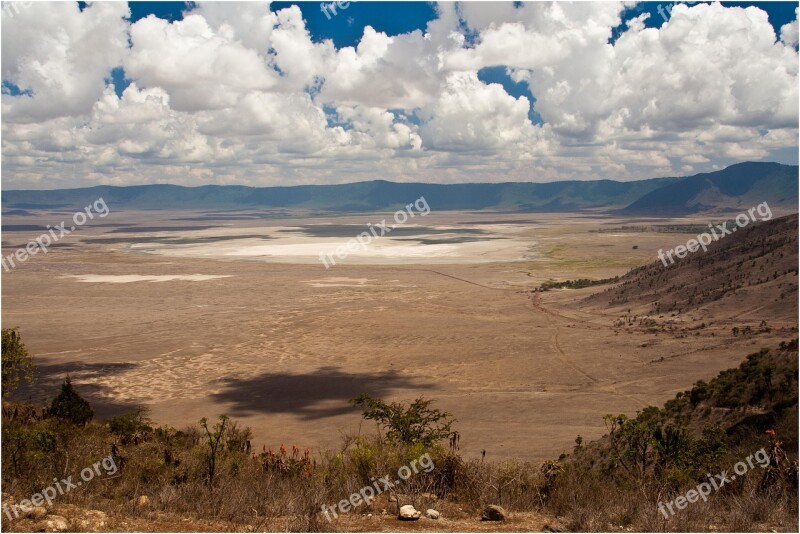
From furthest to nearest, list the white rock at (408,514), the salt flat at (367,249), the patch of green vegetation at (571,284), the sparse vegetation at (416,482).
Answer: the salt flat at (367,249) → the patch of green vegetation at (571,284) → the white rock at (408,514) → the sparse vegetation at (416,482)

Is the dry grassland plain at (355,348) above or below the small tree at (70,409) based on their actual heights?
below

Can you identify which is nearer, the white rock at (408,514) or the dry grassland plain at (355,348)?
the white rock at (408,514)

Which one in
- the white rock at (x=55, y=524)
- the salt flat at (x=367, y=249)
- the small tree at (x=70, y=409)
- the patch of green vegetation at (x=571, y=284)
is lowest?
the patch of green vegetation at (x=571, y=284)

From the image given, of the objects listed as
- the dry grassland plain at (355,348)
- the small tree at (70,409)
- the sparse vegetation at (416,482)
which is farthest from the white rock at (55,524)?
the dry grassland plain at (355,348)

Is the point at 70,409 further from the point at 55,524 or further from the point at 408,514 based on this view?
the point at 408,514

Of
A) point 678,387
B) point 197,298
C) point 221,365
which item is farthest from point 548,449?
point 197,298

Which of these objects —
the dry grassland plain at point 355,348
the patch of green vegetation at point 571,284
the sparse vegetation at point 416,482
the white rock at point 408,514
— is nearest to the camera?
the sparse vegetation at point 416,482

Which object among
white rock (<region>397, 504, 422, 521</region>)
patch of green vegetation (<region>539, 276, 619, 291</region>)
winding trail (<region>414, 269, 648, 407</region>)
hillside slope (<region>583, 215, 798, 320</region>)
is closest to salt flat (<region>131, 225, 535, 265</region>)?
patch of green vegetation (<region>539, 276, 619, 291</region>)

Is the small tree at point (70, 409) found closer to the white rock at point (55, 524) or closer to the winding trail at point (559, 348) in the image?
the white rock at point (55, 524)
